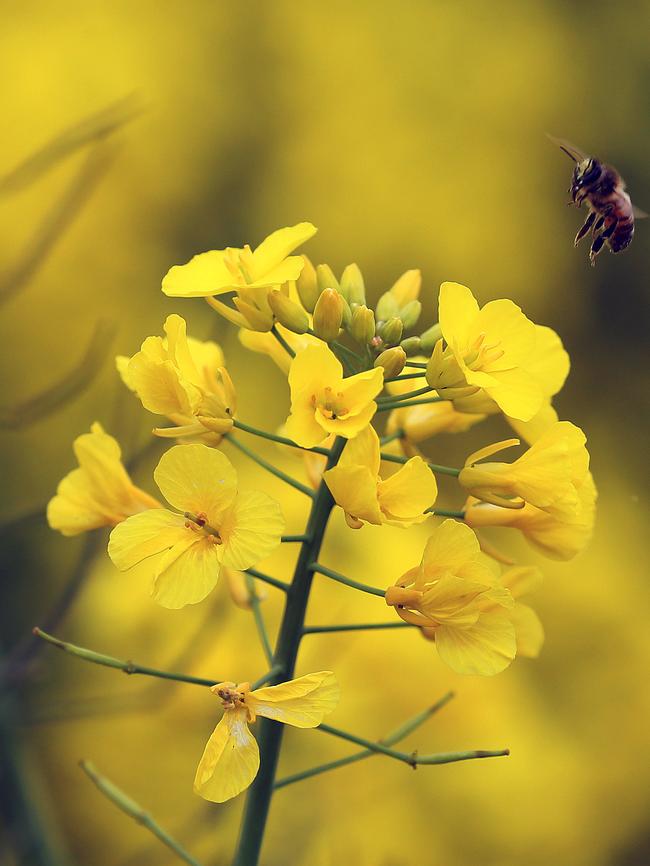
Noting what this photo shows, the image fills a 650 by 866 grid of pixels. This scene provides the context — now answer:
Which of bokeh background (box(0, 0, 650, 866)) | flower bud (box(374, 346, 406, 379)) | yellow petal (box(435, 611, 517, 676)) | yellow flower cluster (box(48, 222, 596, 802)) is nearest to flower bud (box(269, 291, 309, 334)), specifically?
yellow flower cluster (box(48, 222, 596, 802))

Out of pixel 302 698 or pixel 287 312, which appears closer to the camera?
pixel 302 698

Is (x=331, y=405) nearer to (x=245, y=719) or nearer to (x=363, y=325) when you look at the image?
(x=363, y=325)


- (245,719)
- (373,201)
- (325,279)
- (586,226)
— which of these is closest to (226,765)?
(245,719)

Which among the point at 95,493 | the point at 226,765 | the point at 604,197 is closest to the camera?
the point at 226,765

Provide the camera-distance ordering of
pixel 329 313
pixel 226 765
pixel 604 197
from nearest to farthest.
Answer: pixel 226 765 → pixel 329 313 → pixel 604 197

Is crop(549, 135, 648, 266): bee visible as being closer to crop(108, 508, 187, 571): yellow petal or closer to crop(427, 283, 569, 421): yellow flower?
crop(427, 283, 569, 421): yellow flower

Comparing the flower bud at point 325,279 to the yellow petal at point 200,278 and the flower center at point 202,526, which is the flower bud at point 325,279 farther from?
the flower center at point 202,526

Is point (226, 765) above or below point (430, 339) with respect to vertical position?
below
